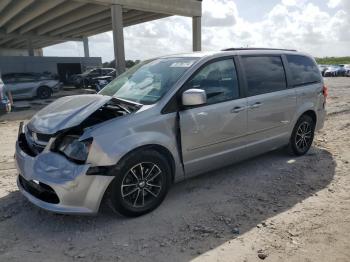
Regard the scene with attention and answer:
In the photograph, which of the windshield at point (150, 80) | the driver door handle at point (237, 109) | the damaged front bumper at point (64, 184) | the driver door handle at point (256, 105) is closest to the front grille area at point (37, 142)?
the damaged front bumper at point (64, 184)

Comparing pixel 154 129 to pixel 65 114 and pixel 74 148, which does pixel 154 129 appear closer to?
pixel 74 148

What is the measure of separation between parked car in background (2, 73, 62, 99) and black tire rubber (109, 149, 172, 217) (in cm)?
1460

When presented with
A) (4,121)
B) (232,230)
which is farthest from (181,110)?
(4,121)

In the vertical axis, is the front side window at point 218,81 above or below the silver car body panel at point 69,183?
above

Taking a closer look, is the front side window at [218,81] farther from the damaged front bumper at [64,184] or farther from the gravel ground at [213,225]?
the damaged front bumper at [64,184]

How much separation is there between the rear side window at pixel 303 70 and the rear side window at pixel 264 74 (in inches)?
11.6

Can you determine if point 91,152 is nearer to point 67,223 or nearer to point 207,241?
point 67,223

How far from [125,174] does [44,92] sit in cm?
1557

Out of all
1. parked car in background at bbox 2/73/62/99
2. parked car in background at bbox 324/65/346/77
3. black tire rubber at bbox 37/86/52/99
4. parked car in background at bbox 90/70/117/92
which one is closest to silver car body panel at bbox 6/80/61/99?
parked car in background at bbox 2/73/62/99

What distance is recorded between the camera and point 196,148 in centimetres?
401

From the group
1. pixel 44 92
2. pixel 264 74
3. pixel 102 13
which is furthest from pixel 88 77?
pixel 264 74

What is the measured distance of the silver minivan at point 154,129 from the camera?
3.26 metres

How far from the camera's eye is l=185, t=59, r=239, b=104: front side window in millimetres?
4082

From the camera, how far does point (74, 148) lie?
10.8ft
